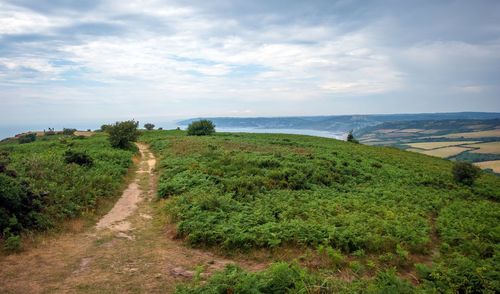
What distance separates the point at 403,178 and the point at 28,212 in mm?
27661

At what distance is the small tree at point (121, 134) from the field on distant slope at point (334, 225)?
39.4 feet

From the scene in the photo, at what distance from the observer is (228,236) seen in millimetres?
12336

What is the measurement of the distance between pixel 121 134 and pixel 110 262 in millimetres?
27681

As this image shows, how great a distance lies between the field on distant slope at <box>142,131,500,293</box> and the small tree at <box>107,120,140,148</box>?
12004 millimetres

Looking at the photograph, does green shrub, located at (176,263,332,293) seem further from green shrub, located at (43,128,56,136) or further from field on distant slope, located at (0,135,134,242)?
green shrub, located at (43,128,56,136)

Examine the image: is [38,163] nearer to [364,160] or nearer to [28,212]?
[28,212]

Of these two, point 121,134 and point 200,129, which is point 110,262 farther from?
point 200,129

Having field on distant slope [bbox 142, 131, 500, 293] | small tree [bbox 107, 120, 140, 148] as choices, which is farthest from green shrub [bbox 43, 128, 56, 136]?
field on distant slope [bbox 142, 131, 500, 293]

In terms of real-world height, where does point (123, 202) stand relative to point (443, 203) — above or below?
above

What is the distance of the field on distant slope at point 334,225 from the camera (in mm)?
9531

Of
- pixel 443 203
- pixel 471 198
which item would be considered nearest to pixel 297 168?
pixel 443 203

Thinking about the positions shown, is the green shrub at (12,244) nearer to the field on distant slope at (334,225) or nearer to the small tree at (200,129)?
the field on distant slope at (334,225)

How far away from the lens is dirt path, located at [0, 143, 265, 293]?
9055mm

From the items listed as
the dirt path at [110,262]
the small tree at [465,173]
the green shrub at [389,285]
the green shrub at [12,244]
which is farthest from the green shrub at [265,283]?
the small tree at [465,173]
